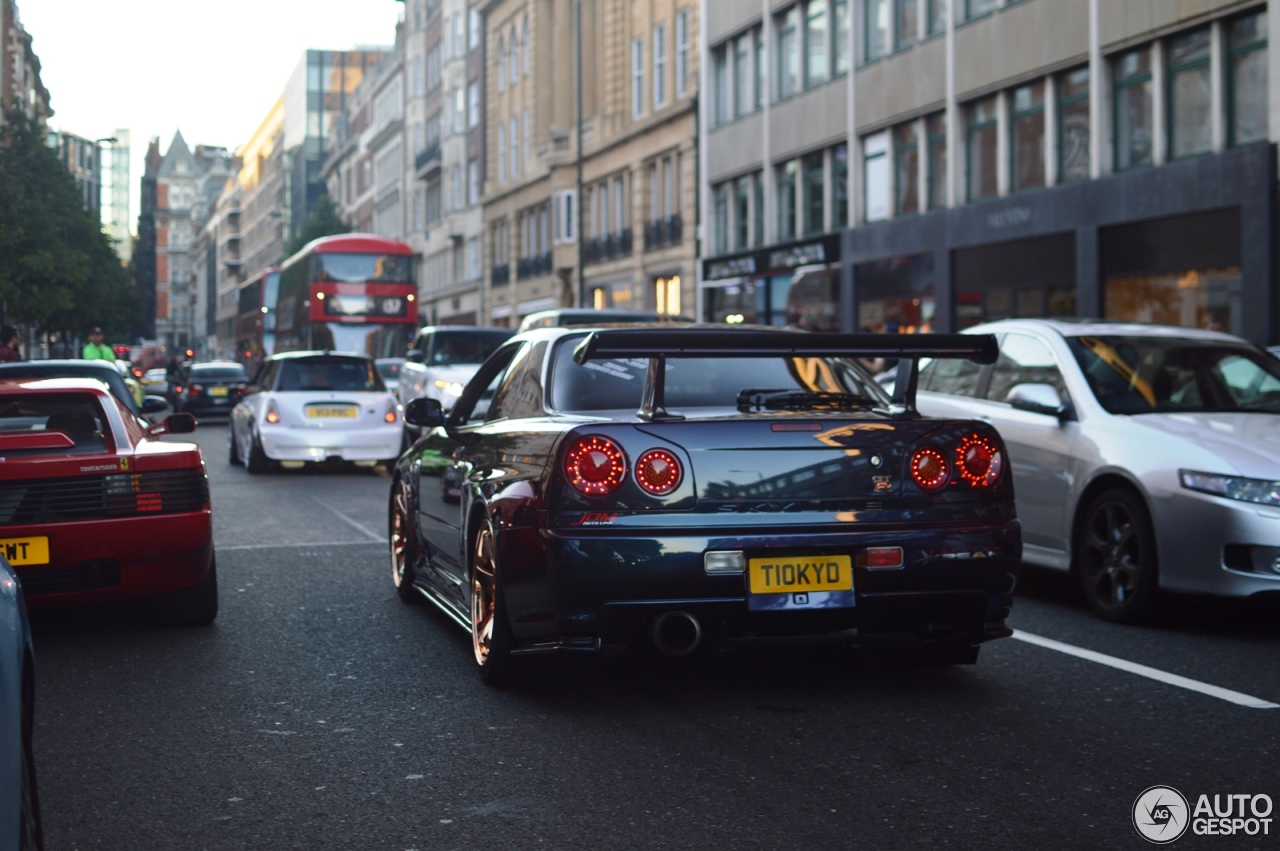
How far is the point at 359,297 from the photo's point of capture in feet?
123

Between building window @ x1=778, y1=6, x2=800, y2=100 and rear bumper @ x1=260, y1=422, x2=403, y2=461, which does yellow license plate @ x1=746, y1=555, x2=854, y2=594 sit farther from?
building window @ x1=778, y1=6, x2=800, y2=100

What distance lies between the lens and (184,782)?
195 inches

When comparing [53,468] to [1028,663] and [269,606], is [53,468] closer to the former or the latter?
[269,606]

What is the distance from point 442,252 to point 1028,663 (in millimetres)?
70785

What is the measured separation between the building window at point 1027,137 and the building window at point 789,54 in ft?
29.2

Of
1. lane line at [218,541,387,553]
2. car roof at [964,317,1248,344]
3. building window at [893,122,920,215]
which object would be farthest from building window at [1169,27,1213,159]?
lane line at [218,541,387,553]

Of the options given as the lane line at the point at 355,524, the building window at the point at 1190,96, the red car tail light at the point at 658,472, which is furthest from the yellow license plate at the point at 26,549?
the building window at the point at 1190,96

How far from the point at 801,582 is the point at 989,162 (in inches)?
967

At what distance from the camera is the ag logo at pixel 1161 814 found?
433 cm

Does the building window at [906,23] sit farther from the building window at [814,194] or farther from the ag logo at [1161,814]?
the ag logo at [1161,814]

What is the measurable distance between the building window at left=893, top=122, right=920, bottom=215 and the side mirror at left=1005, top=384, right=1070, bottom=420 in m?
23.1

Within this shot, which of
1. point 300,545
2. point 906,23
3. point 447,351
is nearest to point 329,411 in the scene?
point 447,351

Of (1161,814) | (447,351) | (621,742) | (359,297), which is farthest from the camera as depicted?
(359,297)

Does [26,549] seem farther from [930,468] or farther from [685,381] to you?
[930,468]
